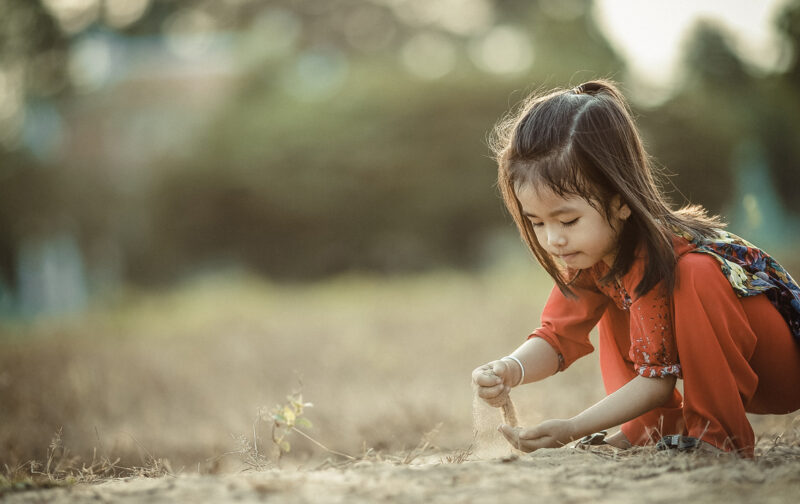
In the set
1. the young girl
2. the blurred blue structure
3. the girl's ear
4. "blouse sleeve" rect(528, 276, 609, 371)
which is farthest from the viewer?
the blurred blue structure

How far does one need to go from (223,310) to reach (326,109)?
565 centimetres

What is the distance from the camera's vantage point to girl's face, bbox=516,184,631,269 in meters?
2.22

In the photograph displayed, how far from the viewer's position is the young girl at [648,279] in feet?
7.04

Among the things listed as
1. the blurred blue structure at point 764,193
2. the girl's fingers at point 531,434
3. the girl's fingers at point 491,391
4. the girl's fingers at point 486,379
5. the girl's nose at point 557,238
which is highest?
the blurred blue structure at point 764,193

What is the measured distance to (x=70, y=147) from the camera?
→ 13539mm

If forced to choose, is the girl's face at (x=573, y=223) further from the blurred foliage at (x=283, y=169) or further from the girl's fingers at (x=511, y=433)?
the blurred foliage at (x=283, y=169)

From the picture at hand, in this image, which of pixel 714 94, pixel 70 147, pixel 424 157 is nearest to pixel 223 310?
pixel 424 157

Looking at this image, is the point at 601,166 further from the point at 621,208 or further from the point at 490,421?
the point at 490,421

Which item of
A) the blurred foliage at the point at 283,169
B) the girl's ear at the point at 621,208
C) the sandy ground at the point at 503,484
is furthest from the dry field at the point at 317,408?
the blurred foliage at the point at 283,169

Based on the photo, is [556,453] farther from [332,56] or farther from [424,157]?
[332,56]

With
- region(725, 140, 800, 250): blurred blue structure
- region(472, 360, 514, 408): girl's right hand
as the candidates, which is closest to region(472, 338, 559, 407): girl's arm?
region(472, 360, 514, 408): girl's right hand

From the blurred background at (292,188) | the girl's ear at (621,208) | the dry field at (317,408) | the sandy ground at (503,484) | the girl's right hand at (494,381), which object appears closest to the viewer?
the sandy ground at (503,484)

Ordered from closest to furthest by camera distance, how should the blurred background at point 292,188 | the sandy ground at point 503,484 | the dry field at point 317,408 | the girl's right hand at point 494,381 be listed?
1. the sandy ground at point 503,484
2. the dry field at point 317,408
3. the girl's right hand at point 494,381
4. the blurred background at point 292,188

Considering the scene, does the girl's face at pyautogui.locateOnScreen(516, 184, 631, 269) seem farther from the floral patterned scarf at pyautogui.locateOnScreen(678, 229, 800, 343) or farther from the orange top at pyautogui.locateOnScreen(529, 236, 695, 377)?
the floral patterned scarf at pyautogui.locateOnScreen(678, 229, 800, 343)
